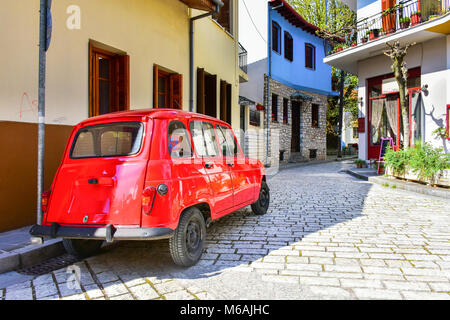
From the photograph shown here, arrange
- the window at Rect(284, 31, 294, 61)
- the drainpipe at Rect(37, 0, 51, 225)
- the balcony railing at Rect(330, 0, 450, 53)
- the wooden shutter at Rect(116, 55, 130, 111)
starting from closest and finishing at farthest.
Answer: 1. the drainpipe at Rect(37, 0, 51, 225)
2. the wooden shutter at Rect(116, 55, 130, 111)
3. the balcony railing at Rect(330, 0, 450, 53)
4. the window at Rect(284, 31, 294, 61)

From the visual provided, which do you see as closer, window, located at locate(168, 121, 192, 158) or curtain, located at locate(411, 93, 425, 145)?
window, located at locate(168, 121, 192, 158)

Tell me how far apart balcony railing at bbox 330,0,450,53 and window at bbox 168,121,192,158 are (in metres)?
11.0

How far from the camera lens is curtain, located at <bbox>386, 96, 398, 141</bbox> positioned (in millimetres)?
14336

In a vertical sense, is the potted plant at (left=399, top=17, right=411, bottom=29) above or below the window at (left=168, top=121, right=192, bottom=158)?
above

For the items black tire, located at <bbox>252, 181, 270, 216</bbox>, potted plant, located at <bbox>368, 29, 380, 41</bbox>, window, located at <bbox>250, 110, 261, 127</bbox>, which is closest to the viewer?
black tire, located at <bbox>252, 181, 270, 216</bbox>

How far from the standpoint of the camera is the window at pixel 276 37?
65.4 feet

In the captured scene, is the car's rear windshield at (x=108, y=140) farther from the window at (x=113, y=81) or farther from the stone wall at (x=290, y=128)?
the stone wall at (x=290, y=128)

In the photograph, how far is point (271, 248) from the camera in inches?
178

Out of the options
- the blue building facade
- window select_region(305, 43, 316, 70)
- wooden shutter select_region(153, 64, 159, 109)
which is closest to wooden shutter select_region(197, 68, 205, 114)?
wooden shutter select_region(153, 64, 159, 109)

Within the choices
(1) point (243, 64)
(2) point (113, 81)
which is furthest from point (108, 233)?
(1) point (243, 64)

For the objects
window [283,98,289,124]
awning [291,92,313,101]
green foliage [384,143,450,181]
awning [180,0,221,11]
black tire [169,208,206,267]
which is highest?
awning [180,0,221,11]

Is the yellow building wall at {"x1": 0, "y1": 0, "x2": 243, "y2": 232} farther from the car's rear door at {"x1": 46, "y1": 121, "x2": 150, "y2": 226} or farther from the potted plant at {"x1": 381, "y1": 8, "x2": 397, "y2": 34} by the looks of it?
the potted plant at {"x1": 381, "y1": 8, "x2": 397, "y2": 34}
